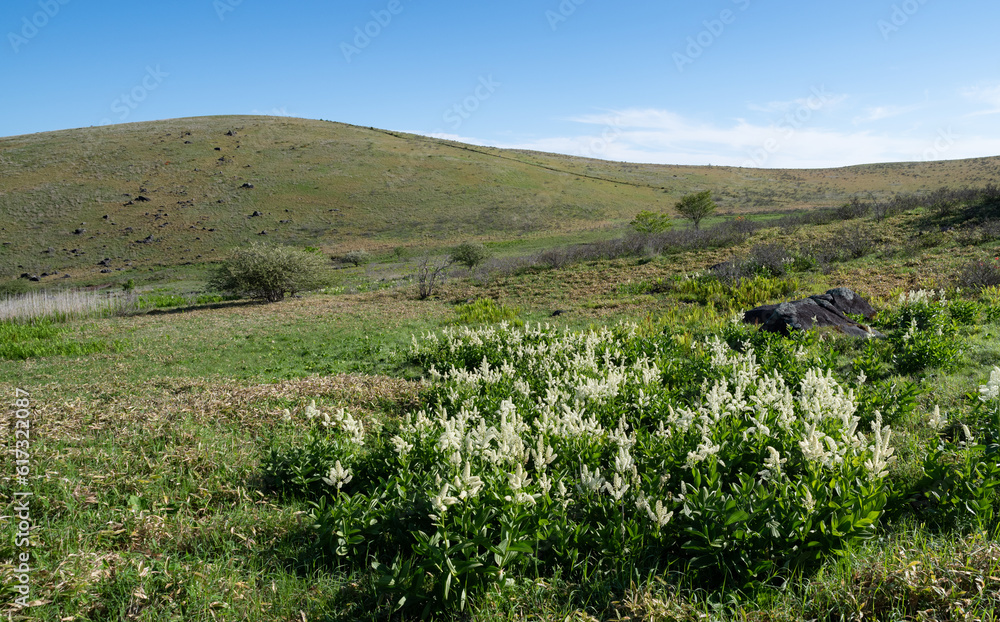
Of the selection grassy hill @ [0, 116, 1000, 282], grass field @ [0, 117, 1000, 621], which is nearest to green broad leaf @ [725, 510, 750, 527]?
grass field @ [0, 117, 1000, 621]

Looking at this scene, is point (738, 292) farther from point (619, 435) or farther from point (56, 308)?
point (56, 308)

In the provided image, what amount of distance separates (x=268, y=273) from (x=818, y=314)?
22683mm

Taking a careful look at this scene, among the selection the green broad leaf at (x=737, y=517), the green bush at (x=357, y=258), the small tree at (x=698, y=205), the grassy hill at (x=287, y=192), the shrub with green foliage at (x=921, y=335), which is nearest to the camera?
the green broad leaf at (x=737, y=517)

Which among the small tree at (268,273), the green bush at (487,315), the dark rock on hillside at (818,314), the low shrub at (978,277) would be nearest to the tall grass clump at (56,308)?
the small tree at (268,273)

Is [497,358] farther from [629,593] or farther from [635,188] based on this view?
[635,188]

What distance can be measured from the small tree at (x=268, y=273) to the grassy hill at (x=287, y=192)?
25.8m

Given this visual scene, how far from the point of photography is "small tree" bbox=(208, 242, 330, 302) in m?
24.2

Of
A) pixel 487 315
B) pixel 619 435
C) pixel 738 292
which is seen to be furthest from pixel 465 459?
pixel 738 292

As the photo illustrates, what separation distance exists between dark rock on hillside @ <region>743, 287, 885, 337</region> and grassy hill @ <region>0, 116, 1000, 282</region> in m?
42.1

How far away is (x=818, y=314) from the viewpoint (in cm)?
1022

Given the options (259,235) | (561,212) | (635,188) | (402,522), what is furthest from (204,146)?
(402,522)

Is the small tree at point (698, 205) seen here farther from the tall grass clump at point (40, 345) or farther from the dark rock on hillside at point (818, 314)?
the tall grass clump at point (40, 345)

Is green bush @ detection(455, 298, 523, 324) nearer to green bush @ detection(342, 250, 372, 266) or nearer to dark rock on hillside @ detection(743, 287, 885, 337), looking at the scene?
dark rock on hillside @ detection(743, 287, 885, 337)

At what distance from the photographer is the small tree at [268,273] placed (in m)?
24.2
